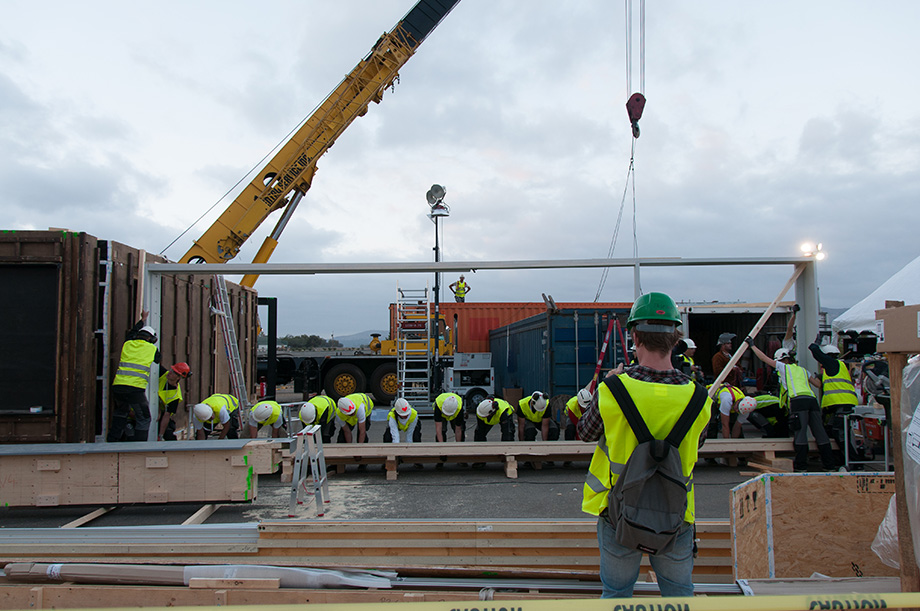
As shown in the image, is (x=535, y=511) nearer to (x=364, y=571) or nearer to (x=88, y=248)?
(x=364, y=571)

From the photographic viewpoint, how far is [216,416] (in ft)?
25.7

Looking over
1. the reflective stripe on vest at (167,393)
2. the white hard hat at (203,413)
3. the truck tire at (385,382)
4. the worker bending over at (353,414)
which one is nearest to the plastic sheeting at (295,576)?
the white hard hat at (203,413)

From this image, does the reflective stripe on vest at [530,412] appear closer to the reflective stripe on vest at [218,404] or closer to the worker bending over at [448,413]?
the worker bending over at [448,413]

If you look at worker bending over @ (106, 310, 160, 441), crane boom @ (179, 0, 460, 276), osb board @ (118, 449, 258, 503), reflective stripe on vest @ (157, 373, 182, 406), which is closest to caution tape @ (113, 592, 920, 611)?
osb board @ (118, 449, 258, 503)

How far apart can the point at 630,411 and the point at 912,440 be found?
1.12m

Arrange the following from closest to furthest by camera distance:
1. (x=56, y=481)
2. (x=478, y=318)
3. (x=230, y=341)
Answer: (x=56, y=481), (x=230, y=341), (x=478, y=318)

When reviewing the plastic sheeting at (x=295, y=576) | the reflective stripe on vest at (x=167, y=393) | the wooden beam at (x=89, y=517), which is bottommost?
the wooden beam at (x=89, y=517)

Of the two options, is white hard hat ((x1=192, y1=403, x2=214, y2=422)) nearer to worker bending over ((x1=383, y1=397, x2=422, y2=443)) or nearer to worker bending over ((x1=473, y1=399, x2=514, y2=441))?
worker bending over ((x1=383, y1=397, x2=422, y2=443))

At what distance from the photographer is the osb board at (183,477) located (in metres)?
5.83

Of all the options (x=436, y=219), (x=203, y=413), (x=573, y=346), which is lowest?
(x=203, y=413)

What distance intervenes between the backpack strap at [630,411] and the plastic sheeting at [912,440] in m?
1.05

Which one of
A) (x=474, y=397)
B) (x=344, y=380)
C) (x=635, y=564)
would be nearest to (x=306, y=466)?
(x=635, y=564)

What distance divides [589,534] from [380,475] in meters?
4.09

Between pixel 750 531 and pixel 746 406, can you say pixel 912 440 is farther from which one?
pixel 746 406
